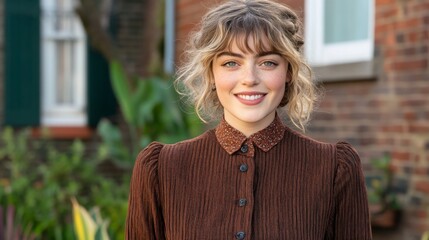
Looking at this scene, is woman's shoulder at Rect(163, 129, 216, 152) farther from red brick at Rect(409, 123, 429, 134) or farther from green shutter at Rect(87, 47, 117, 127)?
green shutter at Rect(87, 47, 117, 127)

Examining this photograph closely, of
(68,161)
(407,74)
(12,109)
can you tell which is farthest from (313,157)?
(12,109)

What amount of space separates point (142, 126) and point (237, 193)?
5.18 meters

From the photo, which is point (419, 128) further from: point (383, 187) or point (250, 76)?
point (250, 76)

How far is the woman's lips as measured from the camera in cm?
257

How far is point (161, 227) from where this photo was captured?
2.68 m

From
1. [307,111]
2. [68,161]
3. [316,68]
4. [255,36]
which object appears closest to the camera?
[255,36]

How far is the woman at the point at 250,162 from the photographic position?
2557 millimetres

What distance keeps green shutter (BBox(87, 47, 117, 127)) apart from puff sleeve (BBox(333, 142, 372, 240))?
849cm

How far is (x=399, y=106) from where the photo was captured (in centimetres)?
570

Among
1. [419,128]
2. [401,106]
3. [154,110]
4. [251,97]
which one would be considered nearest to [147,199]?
[251,97]

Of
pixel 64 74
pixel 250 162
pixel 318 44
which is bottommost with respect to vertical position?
pixel 250 162

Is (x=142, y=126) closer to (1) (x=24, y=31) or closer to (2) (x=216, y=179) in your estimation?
(1) (x=24, y=31)

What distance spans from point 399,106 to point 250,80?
3.28m

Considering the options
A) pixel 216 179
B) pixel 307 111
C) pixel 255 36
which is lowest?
pixel 216 179
